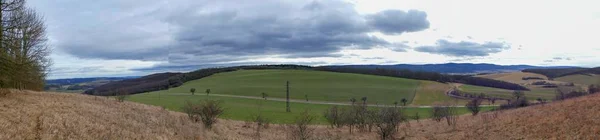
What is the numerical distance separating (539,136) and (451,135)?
8928 millimetres

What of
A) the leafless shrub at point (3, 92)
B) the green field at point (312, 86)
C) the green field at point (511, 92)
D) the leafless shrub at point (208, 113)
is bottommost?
the green field at point (511, 92)

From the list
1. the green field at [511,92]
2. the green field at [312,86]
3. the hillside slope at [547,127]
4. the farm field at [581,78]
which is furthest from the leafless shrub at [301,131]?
the farm field at [581,78]

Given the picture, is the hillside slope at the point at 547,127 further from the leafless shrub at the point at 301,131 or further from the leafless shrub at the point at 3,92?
the leafless shrub at the point at 3,92

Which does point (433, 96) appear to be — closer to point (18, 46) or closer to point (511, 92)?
point (511, 92)

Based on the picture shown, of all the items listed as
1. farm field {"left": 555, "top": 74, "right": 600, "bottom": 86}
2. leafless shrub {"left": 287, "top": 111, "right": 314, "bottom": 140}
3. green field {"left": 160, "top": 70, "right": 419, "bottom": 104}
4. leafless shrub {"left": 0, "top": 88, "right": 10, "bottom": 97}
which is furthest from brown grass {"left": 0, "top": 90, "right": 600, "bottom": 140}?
farm field {"left": 555, "top": 74, "right": 600, "bottom": 86}

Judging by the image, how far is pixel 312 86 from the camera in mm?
116500

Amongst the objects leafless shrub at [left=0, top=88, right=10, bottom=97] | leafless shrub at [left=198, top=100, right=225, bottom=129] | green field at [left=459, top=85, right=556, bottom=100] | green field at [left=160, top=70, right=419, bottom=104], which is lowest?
green field at [left=459, top=85, right=556, bottom=100]

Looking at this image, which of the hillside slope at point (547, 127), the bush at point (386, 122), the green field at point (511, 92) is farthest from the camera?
the green field at point (511, 92)

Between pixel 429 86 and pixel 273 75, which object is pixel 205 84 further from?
pixel 429 86

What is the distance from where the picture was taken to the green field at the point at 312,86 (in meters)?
102

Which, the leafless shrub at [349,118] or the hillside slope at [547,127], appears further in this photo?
the leafless shrub at [349,118]

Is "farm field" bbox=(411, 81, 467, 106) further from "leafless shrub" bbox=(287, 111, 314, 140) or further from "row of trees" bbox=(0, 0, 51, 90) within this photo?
"row of trees" bbox=(0, 0, 51, 90)

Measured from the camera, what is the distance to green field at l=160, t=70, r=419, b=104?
334 feet

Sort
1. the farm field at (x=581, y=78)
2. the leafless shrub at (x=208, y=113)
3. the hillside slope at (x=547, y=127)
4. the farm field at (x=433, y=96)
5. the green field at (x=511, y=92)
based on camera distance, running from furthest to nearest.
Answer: the farm field at (x=581, y=78) → the green field at (x=511, y=92) → the farm field at (x=433, y=96) → the leafless shrub at (x=208, y=113) → the hillside slope at (x=547, y=127)
